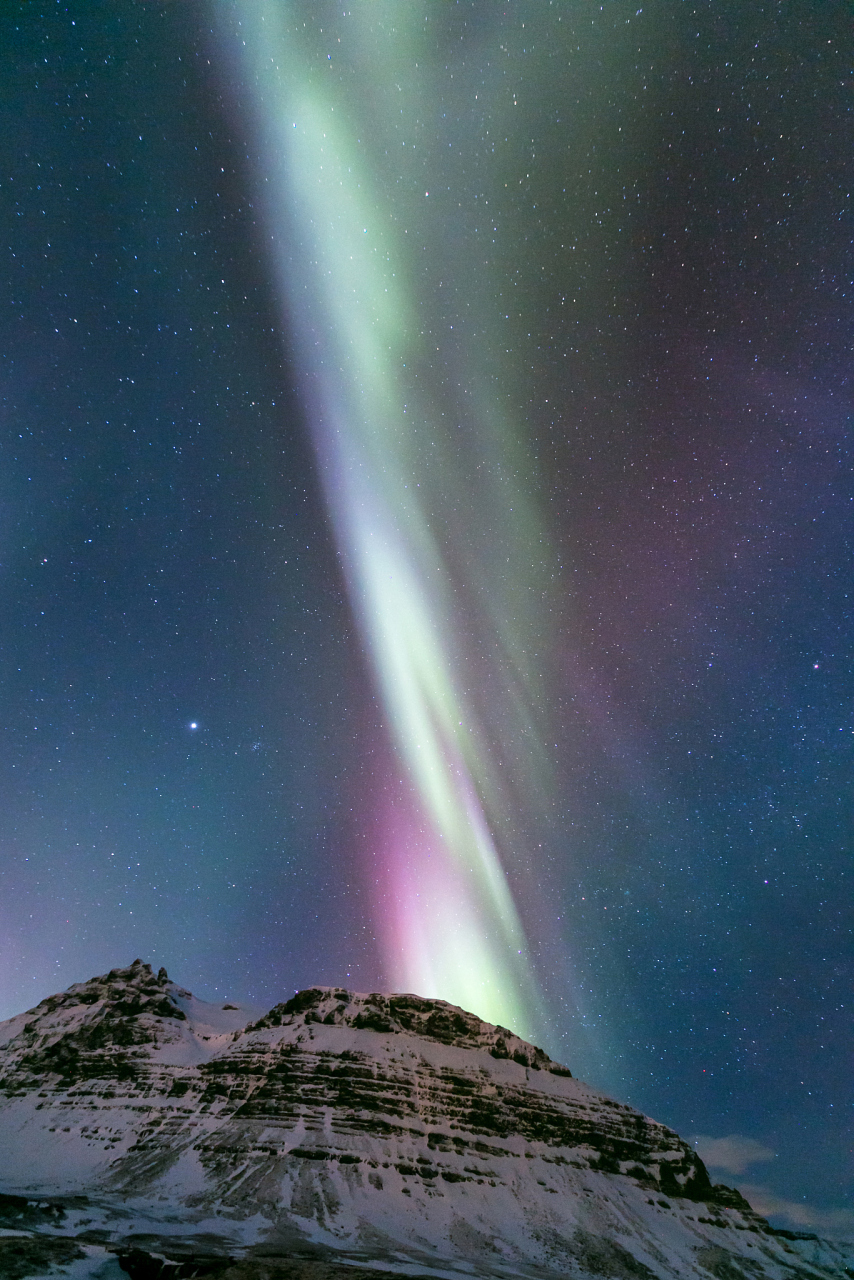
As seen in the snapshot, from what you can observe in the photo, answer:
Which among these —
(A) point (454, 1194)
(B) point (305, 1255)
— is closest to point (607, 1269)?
(A) point (454, 1194)

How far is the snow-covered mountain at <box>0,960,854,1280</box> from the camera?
10825cm

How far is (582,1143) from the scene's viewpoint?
174 meters

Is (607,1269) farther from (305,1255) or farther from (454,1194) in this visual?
(305,1255)

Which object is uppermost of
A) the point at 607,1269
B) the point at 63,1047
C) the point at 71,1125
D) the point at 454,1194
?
the point at 63,1047

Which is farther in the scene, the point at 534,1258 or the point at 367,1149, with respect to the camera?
the point at 367,1149

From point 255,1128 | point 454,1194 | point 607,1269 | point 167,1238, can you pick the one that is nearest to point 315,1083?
point 255,1128

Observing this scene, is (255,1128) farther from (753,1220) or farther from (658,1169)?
(753,1220)

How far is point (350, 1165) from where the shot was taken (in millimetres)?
143750

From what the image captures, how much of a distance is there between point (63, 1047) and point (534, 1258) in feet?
465

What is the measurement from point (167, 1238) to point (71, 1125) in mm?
94565

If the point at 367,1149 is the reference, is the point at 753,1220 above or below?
below

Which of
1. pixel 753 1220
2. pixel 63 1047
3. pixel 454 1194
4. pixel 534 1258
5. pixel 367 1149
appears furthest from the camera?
pixel 63 1047

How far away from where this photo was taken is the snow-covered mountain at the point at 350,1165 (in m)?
108

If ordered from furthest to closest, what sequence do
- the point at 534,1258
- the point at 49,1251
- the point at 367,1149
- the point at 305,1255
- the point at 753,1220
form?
the point at 753,1220 → the point at 367,1149 → the point at 534,1258 → the point at 305,1255 → the point at 49,1251
